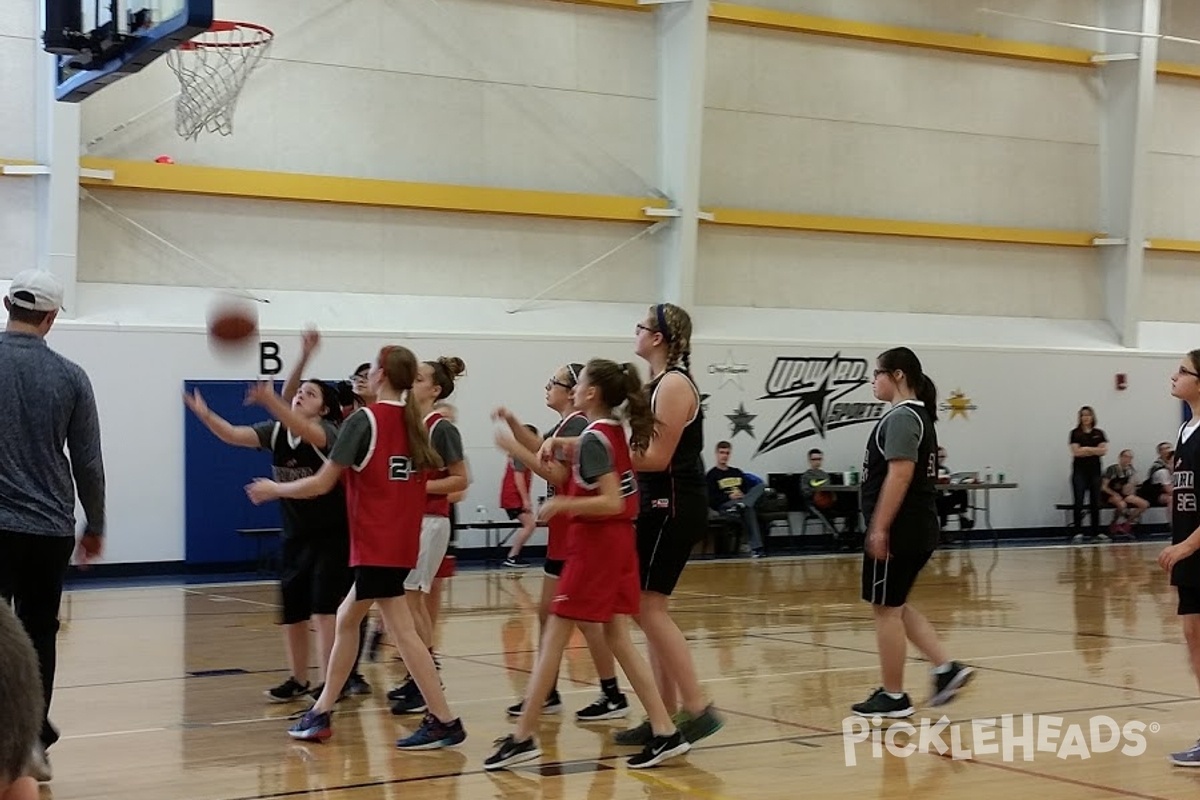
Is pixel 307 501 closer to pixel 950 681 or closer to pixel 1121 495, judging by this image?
pixel 950 681

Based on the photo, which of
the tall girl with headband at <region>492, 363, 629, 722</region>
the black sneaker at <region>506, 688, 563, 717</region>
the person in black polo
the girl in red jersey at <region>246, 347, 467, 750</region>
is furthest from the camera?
the person in black polo

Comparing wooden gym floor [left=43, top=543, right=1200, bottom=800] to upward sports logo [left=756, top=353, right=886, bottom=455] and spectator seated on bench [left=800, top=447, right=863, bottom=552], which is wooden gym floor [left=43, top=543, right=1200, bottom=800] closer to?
spectator seated on bench [left=800, top=447, right=863, bottom=552]

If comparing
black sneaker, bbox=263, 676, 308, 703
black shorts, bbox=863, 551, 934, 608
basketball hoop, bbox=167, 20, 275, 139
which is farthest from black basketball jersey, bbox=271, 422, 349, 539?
basketball hoop, bbox=167, 20, 275, 139

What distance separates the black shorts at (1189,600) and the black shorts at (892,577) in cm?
115

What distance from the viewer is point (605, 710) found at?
671cm

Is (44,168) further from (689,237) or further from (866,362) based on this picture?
(866,362)

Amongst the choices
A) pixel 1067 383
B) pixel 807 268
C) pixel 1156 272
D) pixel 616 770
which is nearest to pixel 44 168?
pixel 807 268

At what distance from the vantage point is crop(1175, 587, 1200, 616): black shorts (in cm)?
555

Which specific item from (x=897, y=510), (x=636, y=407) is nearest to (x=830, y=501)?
(x=897, y=510)

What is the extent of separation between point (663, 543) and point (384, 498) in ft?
3.88

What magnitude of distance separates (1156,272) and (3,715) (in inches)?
838

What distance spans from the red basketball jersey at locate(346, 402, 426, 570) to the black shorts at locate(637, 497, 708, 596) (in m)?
0.96

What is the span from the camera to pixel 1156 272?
2080cm

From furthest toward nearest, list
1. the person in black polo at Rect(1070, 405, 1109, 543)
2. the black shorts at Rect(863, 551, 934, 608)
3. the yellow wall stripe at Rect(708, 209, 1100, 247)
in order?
the person in black polo at Rect(1070, 405, 1109, 543) < the yellow wall stripe at Rect(708, 209, 1100, 247) < the black shorts at Rect(863, 551, 934, 608)
